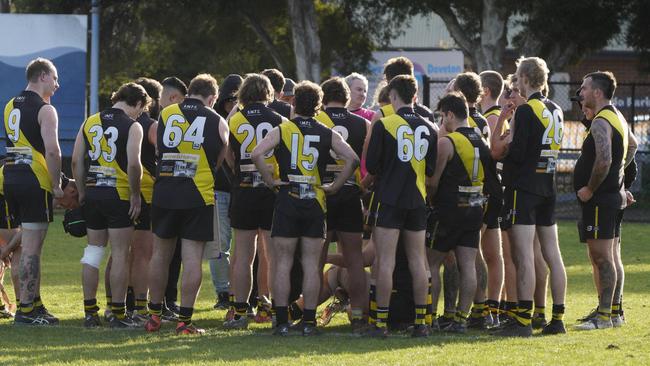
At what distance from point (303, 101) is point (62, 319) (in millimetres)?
3044

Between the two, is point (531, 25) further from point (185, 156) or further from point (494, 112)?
point (185, 156)

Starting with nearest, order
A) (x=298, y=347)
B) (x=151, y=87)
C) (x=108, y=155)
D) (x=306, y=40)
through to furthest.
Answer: (x=298, y=347) < (x=108, y=155) < (x=151, y=87) < (x=306, y=40)

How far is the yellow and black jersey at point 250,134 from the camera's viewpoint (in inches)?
398

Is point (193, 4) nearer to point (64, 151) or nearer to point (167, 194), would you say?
point (64, 151)

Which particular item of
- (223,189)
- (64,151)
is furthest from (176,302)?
(64,151)

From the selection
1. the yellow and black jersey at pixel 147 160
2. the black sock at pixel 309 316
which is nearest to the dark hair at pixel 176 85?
the yellow and black jersey at pixel 147 160

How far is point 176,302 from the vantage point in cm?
1152

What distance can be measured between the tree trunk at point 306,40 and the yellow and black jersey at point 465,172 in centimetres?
1982

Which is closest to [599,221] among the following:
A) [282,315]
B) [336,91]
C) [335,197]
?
[335,197]

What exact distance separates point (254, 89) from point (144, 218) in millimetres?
1517

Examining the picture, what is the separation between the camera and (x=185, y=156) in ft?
31.6

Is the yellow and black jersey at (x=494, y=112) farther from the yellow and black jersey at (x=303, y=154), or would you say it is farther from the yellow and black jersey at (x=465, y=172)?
the yellow and black jersey at (x=303, y=154)

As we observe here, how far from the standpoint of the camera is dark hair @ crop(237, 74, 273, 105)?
10.0 m

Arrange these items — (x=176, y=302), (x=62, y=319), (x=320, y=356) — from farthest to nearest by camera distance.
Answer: (x=176, y=302) → (x=62, y=319) → (x=320, y=356)
